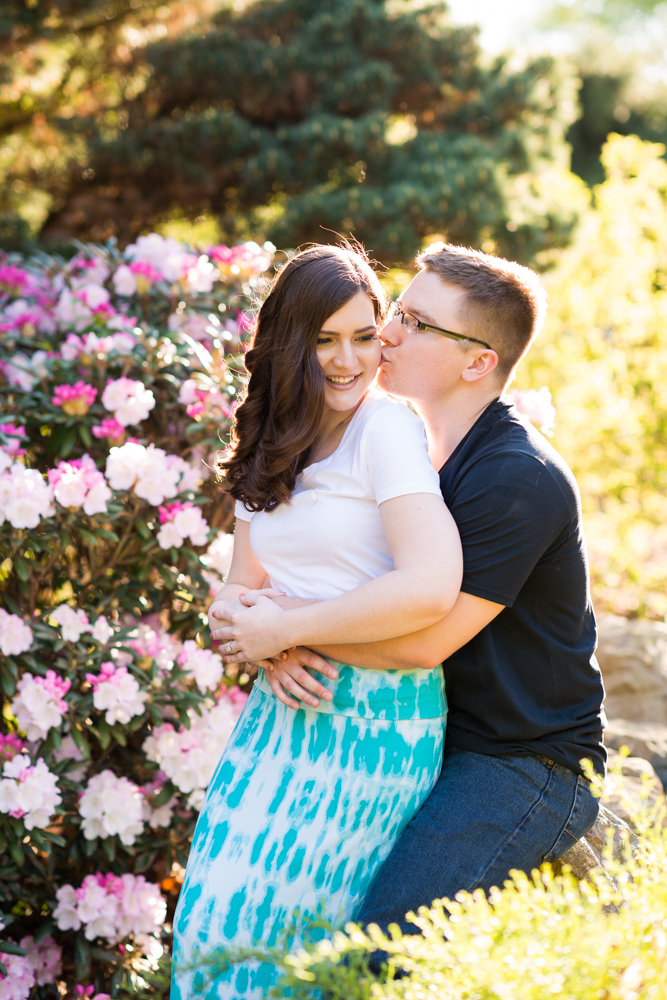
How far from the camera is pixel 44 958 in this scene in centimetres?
272

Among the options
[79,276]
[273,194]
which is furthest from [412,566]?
[273,194]

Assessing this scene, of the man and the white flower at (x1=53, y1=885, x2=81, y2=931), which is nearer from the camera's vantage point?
the man

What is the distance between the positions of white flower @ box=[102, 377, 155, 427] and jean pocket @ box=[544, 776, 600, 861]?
1826 millimetres

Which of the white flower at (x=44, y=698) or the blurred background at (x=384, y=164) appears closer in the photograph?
the white flower at (x=44, y=698)

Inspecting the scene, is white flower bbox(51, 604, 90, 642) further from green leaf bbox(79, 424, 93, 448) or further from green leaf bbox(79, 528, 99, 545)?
green leaf bbox(79, 424, 93, 448)

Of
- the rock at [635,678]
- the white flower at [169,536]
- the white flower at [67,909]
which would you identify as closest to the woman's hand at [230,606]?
the white flower at [169,536]

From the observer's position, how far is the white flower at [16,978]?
2.43m

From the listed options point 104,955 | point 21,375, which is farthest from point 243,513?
point 104,955

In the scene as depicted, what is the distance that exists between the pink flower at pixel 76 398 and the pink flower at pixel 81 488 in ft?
0.91

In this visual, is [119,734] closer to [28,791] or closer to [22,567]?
[28,791]

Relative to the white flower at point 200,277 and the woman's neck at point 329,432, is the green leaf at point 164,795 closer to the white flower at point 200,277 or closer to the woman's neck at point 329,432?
the woman's neck at point 329,432

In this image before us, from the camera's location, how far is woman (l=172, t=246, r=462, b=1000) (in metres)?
1.80

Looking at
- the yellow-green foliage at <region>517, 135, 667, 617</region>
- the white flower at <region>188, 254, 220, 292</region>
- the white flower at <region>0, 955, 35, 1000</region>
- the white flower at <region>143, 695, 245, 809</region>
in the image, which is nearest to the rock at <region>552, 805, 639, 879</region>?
the white flower at <region>143, 695, 245, 809</region>

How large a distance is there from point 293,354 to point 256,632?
0.69m
